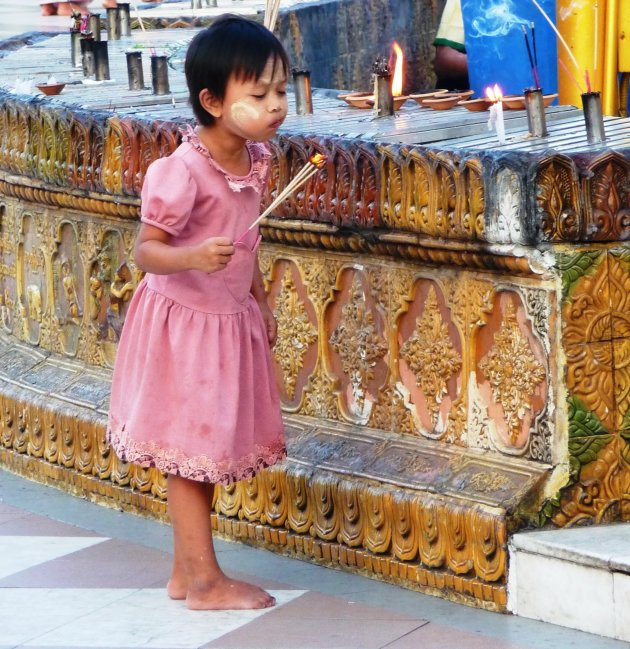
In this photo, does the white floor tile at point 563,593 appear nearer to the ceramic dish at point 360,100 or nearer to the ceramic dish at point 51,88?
the ceramic dish at point 360,100

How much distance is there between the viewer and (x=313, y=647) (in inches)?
150

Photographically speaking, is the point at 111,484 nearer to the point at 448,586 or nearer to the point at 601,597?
the point at 448,586

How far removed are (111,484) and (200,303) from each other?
3.96ft

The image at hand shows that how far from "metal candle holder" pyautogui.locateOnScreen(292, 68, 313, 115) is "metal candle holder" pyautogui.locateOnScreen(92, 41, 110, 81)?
1212 millimetres

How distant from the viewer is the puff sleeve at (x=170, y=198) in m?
3.97

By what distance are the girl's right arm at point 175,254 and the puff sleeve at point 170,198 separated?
3cm

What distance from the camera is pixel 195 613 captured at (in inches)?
161

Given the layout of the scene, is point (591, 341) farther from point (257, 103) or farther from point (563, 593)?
point (257, 103)

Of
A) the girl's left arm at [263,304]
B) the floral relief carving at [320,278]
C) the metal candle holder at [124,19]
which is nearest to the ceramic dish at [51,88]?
the floral relief carving at [320,278]

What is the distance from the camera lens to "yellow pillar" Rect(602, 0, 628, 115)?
19.3 feet

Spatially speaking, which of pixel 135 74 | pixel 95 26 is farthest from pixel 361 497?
pixel 95 26

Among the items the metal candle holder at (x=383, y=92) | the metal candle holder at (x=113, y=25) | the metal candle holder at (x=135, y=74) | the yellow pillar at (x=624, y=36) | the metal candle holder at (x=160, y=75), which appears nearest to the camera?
the metal candle holder at (x=383, y=92)

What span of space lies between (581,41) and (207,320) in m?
2.45

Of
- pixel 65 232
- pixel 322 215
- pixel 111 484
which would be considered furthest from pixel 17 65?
pixel 322 215
